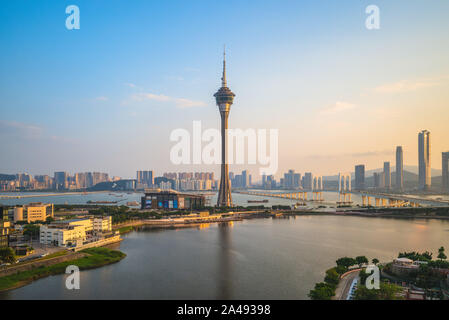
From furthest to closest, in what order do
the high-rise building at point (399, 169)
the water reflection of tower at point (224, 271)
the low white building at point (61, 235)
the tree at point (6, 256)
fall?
the high-rise building at point (399, 169) → the low white building at point (61, 235) → the tree at point (6, 256) → the water reflection of tower at point (224, 271)

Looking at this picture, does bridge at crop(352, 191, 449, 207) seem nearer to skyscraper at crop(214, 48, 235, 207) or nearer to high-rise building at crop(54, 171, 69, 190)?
skyscraper at crop(214, 48, 235, 207)

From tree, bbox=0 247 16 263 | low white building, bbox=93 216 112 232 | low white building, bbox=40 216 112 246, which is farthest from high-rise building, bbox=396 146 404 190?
tree, bbox=0 247 16 263

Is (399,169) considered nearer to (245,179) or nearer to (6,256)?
(245,179)

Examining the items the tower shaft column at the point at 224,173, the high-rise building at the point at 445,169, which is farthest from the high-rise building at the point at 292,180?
the tower shaft column at the point at 224,173

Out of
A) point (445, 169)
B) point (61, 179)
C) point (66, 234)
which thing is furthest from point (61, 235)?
point (61, 179)

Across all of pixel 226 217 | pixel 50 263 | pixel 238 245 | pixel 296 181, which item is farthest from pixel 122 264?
pixel 296 181

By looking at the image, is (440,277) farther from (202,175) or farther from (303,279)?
(202,175)

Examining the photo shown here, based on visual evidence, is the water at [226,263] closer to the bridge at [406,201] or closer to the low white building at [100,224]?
the low white building at [100,224]
